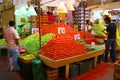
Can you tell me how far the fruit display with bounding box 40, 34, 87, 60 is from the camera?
4.32 meters

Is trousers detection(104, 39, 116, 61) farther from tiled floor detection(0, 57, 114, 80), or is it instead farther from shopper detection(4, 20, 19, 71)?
shopper detection(4, 20, 19, 71)

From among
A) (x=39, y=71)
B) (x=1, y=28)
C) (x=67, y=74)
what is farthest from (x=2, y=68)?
(x=1, y=28)

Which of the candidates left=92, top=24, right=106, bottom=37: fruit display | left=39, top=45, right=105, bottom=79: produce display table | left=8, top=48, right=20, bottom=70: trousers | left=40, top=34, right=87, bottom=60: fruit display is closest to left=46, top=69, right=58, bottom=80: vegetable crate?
left=39, top=45, right=105, bottom=79: produce display table

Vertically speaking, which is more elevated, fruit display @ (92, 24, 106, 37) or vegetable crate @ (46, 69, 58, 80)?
fruit display @ (92, 24, 106, 37)

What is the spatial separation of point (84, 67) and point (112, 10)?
8.12 meters

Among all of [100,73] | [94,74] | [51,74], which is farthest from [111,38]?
[51,74]

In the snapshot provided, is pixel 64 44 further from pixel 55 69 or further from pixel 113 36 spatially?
pixel 113 36

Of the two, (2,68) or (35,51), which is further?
(2,68)

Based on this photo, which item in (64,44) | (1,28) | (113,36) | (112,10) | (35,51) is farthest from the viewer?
(112,10)

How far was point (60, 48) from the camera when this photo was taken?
4398 mm

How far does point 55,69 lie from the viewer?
176 inches

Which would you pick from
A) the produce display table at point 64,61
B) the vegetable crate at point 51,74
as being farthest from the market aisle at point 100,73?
the vegetable crate at point 51,74

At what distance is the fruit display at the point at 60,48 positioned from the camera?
14.2 feet

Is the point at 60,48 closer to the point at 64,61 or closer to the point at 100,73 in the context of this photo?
the point at 64,61
